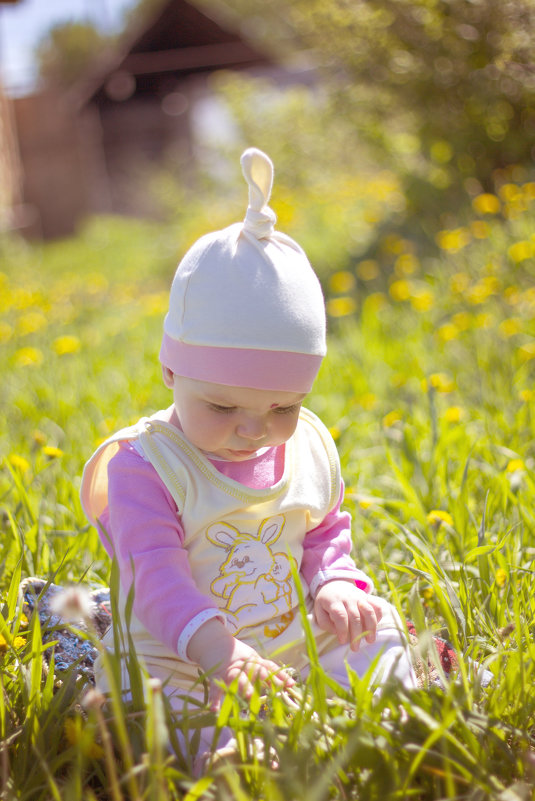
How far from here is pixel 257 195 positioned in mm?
1439

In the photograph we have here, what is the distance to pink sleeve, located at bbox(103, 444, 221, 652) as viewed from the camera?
138 centimetres

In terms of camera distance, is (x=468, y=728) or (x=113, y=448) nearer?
(x=468, y=728)

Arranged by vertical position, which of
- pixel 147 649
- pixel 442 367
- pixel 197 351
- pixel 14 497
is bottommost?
pixel 442 367

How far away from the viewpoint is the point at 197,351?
1.41 m

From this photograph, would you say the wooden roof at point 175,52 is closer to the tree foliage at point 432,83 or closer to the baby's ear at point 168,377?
the tree foliage at point 432,83

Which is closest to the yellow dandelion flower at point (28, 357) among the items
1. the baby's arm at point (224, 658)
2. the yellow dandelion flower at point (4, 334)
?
the yellow dandelion flower at point (4, 334)

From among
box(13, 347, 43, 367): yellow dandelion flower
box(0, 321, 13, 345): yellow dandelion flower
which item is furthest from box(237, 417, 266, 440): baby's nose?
box(0, 321, 13, 345): yellow dandelion flower

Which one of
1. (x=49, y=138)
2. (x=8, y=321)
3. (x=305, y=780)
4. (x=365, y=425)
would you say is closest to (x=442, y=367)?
(x=365, y=425)

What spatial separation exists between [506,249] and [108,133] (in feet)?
56.7

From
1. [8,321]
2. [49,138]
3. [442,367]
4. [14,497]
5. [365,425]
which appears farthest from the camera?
[49,138]

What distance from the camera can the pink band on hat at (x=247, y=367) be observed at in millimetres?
1385

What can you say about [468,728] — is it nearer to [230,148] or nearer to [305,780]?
[305,780]

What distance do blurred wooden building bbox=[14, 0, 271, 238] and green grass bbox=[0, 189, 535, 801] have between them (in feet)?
46.0

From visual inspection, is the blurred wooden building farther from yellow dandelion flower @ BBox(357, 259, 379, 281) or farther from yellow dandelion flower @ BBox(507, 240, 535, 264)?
yellow dandelion flower @ BBox(507, 240, 535, 264)
